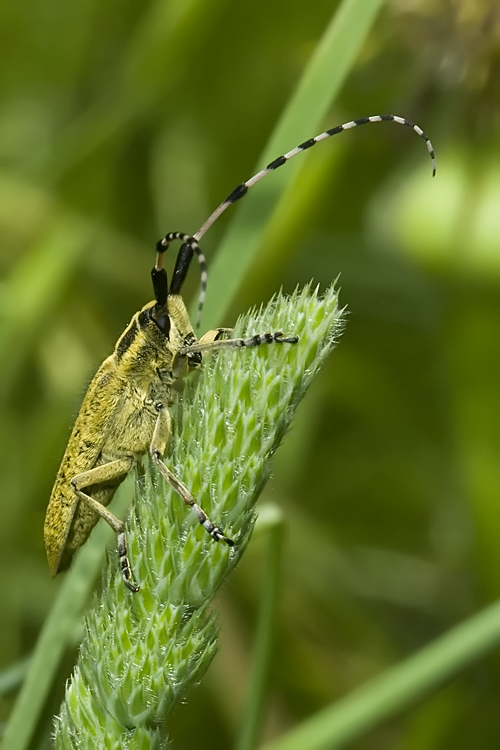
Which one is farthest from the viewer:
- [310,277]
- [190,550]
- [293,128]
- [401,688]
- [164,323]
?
[310,277]

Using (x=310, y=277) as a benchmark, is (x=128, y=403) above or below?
below

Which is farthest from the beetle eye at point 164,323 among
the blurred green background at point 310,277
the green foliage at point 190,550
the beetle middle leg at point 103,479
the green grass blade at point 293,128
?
the blurred green background at point 310,277

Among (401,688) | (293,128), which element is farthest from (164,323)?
(401,688)

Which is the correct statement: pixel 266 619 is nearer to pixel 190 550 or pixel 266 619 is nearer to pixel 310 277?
pixel 190 550

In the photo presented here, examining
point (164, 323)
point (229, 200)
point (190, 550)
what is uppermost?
point (229, 200)

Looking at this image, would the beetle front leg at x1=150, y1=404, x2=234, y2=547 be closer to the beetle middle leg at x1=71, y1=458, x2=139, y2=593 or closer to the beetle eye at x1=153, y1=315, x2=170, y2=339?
the beetle middle leg at x1=71, y1=458, x2=139, y2=593

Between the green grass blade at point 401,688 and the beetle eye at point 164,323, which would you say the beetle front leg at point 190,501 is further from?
the green grass blade at point 401,688
